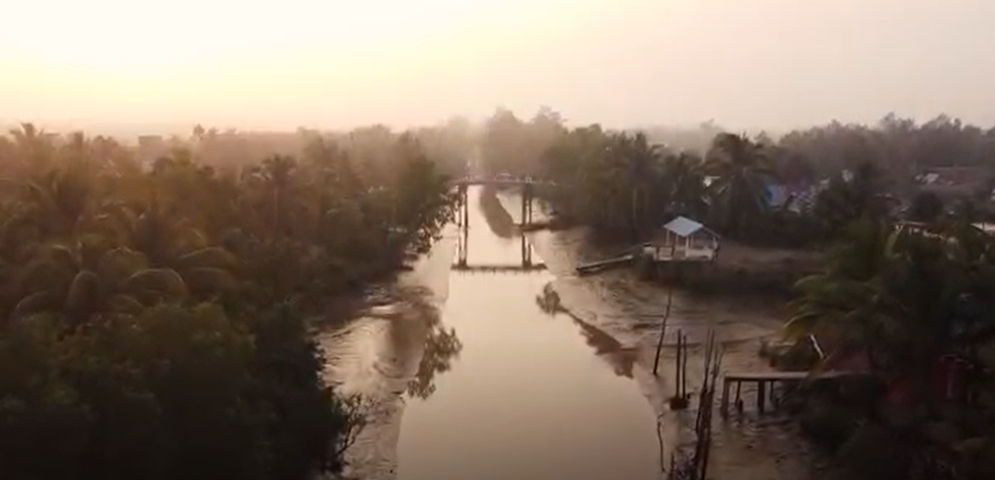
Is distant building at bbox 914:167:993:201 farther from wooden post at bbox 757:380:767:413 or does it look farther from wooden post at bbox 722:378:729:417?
wooden post at bbox 722:378:729:417

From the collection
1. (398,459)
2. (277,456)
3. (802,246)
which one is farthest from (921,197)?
(277,456)

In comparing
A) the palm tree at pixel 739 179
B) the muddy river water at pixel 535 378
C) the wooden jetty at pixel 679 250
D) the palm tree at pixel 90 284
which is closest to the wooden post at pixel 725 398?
the muddy river water at pixel 535 378

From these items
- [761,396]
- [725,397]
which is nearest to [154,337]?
[725,397]

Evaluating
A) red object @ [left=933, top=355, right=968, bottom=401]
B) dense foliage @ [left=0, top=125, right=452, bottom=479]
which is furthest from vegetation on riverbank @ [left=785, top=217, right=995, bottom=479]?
dense foliage @ [left=0, top=125, right=452, bottom=479]

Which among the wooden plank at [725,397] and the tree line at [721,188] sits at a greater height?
the tree line at [721,188]

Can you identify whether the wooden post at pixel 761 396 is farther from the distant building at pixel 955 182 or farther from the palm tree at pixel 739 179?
the distant building at pixel 955 182

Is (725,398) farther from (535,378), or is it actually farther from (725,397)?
(535,378)

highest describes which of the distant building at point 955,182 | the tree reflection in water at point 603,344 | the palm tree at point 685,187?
the palm tree at point 685,187
